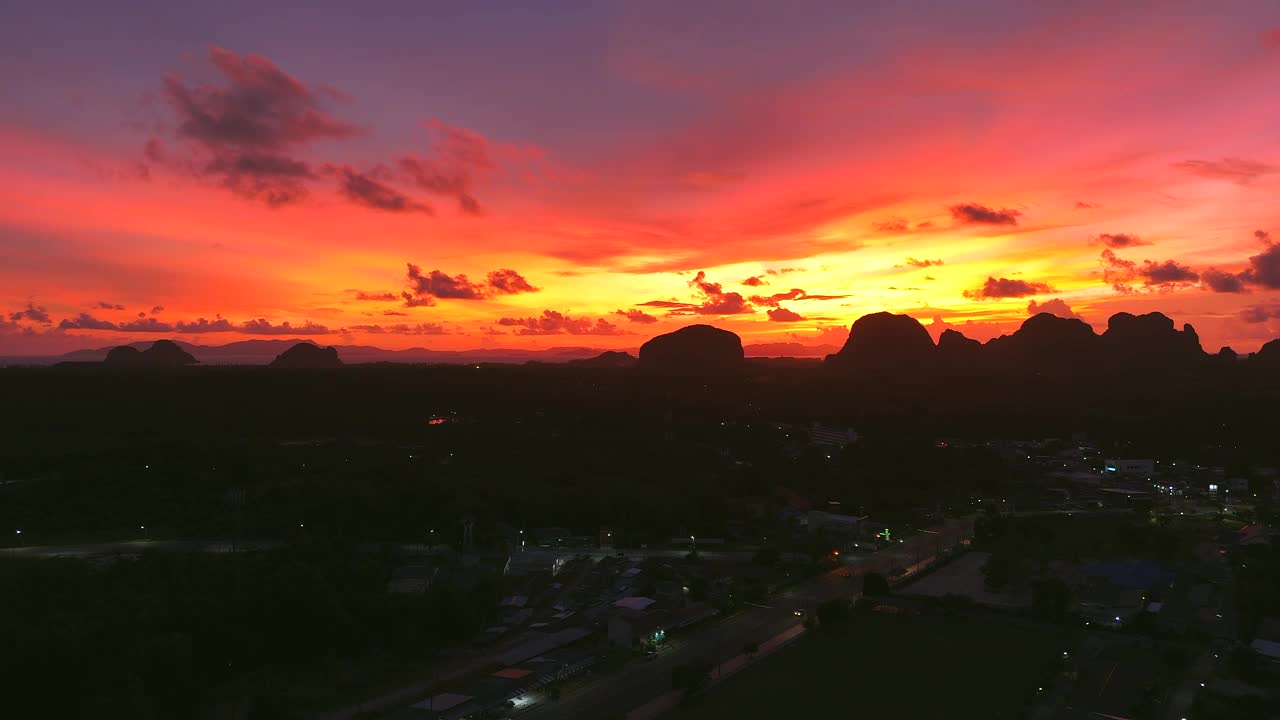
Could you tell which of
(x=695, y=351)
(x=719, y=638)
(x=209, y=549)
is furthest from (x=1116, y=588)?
(x=695, y=351)

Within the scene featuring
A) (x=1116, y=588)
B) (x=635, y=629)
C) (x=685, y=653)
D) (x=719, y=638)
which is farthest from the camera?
(x=1116, y=588)

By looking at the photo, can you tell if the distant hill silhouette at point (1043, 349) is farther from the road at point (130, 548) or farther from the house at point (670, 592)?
the road at point (130, 548)

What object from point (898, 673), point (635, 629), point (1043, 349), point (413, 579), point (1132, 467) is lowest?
point (898, 673)

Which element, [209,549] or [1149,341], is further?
[1149,341]

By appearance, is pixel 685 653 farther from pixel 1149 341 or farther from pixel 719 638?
pixel 1149 341

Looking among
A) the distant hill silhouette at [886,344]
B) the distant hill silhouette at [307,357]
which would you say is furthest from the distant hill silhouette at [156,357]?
the distant hill silhouette at [886,344]

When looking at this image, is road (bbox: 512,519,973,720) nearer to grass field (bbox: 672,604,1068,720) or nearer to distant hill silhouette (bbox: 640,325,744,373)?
grass field (bbox: 672,604,1068,720)

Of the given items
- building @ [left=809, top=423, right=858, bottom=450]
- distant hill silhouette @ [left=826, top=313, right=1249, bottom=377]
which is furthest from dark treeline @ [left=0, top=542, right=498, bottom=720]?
distant hill silhouette @ [left=826, top=313, right=1249, bottom=377]
